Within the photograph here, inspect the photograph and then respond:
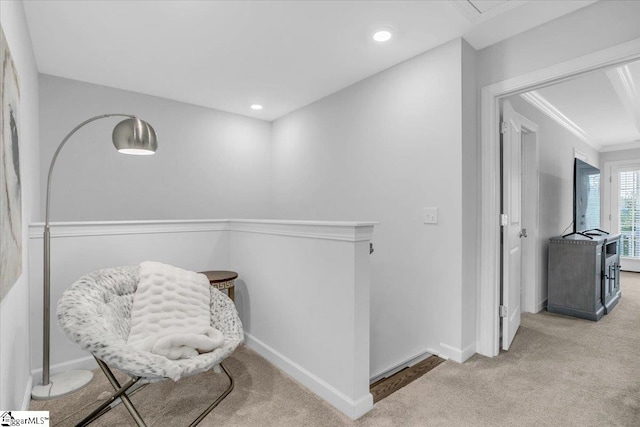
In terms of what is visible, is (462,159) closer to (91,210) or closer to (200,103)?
(200,103)

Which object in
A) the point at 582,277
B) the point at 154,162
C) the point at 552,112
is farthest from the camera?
the point at 552,112

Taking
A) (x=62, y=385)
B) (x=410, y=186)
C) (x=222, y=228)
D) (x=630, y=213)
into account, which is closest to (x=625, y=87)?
(x=410, y=186)

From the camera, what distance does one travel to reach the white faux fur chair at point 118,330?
1370 millimetres

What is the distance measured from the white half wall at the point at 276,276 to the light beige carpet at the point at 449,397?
0.17m

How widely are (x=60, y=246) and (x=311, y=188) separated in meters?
2.36

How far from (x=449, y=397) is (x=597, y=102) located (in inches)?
147

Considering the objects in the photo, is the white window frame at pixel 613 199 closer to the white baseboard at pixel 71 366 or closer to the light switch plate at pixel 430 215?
the light switch plate at pixel 430 215

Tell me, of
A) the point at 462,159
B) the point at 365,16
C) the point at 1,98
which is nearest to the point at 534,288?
the point at 462,159

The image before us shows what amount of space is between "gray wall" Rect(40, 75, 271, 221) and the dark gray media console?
11.5 ft

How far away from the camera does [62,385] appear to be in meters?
2.05

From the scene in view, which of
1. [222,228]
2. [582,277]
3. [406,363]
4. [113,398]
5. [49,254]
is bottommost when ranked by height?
[406,363]

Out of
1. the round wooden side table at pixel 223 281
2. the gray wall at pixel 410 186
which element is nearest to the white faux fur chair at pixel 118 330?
the round wooden side table at pixel 223 281

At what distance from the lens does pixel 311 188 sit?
12.6 feet

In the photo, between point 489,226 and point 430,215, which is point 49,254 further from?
point 489,226
